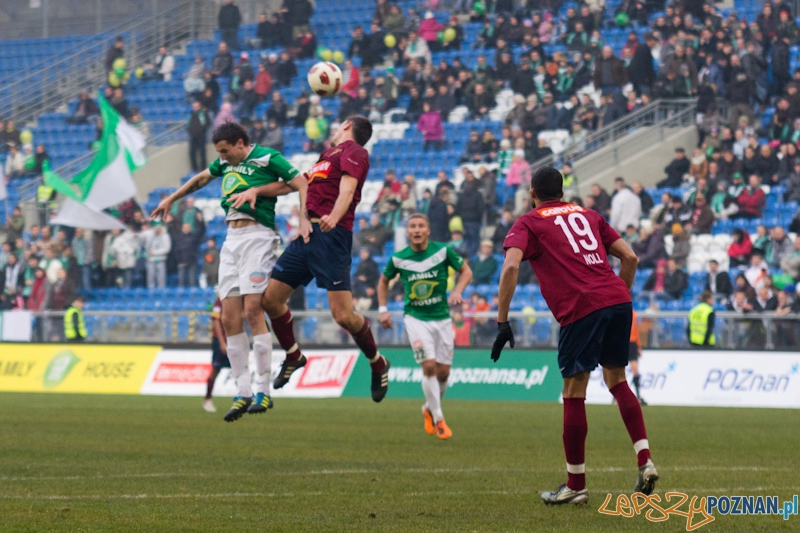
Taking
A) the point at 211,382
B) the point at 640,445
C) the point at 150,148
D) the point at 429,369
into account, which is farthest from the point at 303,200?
the point at 150,148

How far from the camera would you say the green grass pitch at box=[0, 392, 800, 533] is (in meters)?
6.84

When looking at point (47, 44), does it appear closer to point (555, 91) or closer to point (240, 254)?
point (555, 91)

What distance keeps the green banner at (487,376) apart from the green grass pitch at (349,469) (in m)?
4.32

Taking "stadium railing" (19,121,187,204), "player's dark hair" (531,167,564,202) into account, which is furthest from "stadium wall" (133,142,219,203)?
"player's dark hair" (531,167,564,202)

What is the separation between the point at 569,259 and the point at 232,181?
13.1 ft

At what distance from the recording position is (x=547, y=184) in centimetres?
768

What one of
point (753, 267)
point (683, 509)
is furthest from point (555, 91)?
point (683, 509)

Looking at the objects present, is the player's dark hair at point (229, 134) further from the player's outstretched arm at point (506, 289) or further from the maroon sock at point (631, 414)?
the maroon sock at point (631, 414)

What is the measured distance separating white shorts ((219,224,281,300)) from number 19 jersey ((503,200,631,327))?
3.59 m

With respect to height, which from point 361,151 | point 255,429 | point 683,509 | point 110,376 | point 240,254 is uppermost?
point 361,151

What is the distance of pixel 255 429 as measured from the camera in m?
14.5

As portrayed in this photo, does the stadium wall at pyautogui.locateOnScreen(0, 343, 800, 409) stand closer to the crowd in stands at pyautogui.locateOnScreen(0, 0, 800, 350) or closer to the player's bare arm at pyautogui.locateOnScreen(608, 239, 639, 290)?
the crowd in stands at pyautogui.locateOnScreen(0, 0, 800, 350)

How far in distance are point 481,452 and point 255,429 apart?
158 inches

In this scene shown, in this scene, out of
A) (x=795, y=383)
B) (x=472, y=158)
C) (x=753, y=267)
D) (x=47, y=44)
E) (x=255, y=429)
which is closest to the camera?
(x=255, y=429)
